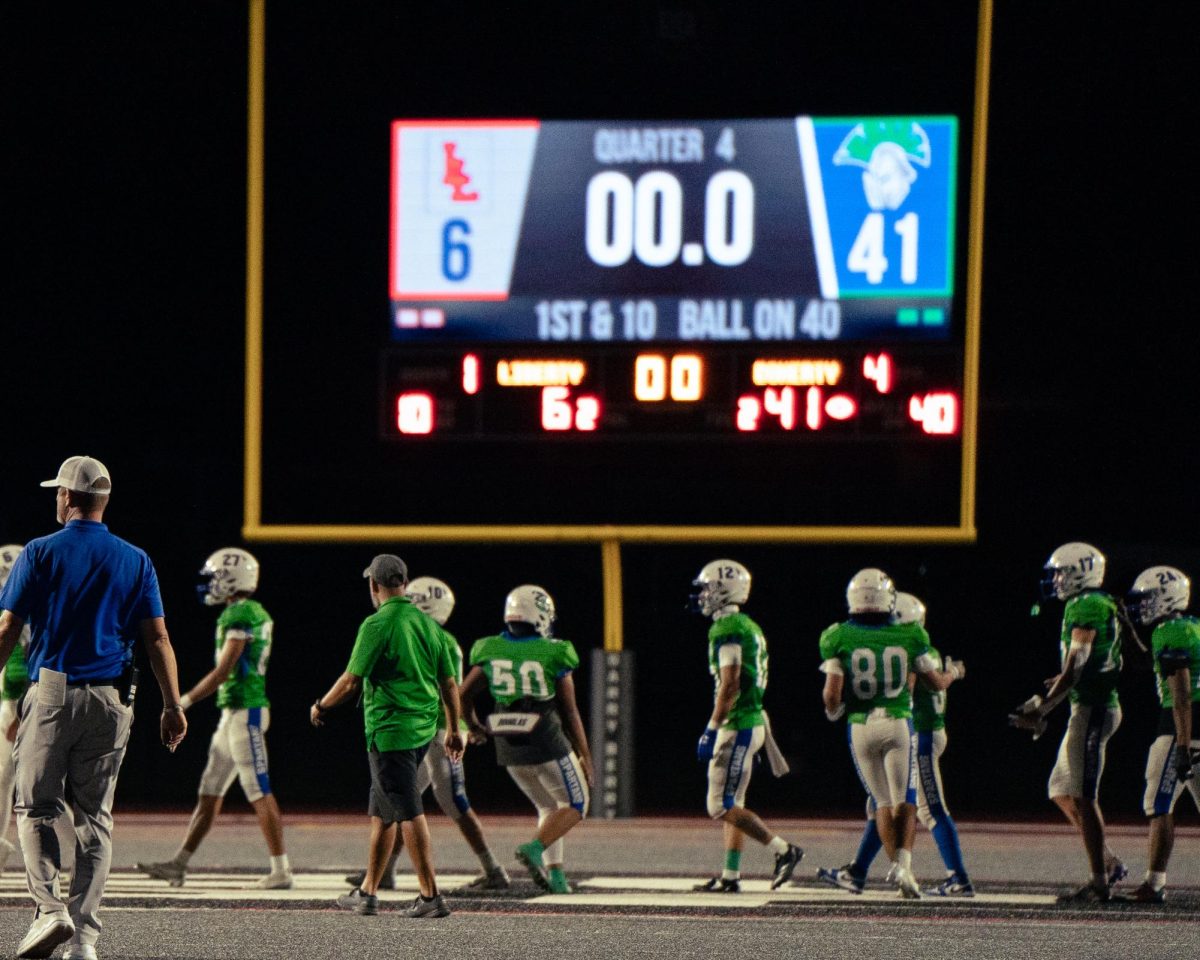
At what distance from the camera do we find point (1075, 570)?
41.2 ft

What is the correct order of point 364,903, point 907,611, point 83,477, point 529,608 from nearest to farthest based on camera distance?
1. point 83,477
2. point 364,903
3. point 529,608
4. point 907,611

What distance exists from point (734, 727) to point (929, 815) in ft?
4.03

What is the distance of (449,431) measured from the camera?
17391mm

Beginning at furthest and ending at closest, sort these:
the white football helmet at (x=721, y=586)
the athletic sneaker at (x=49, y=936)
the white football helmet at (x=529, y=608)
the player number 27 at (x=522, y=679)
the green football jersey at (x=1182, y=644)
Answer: the white football helmet at (x=721, y=586) → the white football helmet at (x=529, y=608) → the player number 27 at (x=522, y=679) → the green football jersey at (x=1182, y=644) → the athletic sneaker at (x=49, y=936)

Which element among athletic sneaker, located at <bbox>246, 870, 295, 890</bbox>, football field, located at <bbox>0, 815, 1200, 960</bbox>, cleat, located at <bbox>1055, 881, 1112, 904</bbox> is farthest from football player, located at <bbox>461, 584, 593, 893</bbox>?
cleat, located at <bbox>1055, 881, 1112, 904</bbox>

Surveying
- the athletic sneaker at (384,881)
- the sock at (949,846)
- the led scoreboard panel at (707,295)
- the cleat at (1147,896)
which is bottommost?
the athletic sneaker at (384,881)

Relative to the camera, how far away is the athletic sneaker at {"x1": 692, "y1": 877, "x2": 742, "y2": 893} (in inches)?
498

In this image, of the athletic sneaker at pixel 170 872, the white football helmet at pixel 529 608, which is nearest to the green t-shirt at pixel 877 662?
the white football helmet at pixel 529 608

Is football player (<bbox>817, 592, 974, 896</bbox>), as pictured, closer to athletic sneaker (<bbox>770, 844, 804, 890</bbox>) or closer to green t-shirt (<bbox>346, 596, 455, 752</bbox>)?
athletic sneaker (<bbox>770, 844, 804, 890</bbox>)

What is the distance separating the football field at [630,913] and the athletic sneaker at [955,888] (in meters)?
0.11

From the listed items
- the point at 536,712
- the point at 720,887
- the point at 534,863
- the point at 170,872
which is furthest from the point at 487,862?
the point at 170,872

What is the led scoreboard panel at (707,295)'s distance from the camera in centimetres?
1705

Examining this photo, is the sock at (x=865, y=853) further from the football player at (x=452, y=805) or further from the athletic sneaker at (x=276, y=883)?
the athletic sneaker at (x=276, y=883)

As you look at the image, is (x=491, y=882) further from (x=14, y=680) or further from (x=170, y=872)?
(x=14, y=680)
